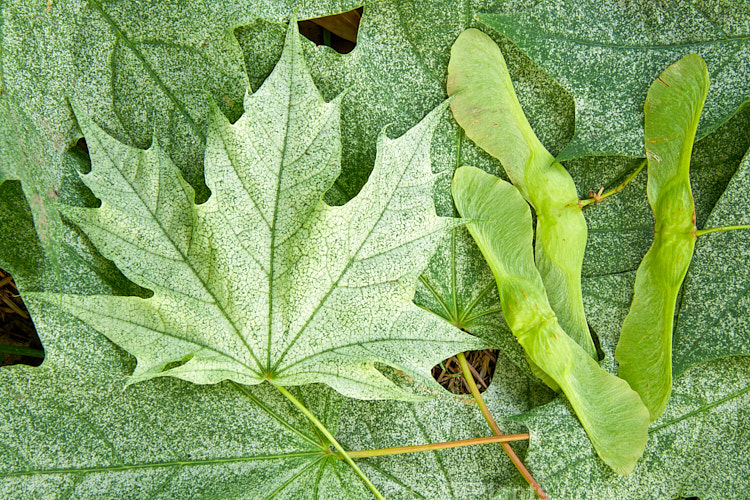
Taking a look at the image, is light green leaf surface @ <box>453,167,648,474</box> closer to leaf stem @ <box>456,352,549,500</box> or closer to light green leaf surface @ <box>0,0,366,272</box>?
leaf stem @ <box>456,352,549,500</box>

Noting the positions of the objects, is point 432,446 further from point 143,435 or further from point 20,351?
point 20,351

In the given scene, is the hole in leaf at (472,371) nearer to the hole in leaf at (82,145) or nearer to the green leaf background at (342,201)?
the green leaf background at (342,201)

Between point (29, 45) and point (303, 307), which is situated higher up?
point (29, 45)

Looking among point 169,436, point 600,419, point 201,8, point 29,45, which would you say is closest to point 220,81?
point 201,8

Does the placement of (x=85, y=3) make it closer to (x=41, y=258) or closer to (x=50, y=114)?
(x=50, y=114)

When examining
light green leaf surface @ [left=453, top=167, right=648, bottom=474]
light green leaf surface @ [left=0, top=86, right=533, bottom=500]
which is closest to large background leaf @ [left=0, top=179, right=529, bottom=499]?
light green leaf surface @ [left=0, top=86, right=533, bottom=500]

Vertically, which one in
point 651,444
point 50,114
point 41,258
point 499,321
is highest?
point 50,114

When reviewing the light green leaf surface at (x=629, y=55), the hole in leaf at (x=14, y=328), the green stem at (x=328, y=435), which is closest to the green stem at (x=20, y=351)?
the hole in leaf at (x=14, y=328)
